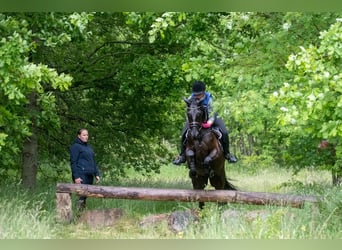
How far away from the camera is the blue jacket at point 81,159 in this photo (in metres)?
9.52

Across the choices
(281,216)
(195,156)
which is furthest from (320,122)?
(195,156)

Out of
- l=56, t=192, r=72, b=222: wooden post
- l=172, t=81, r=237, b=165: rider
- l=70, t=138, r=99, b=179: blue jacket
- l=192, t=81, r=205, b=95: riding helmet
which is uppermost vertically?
l=192, t=81, r=205, b=95: riding helmet

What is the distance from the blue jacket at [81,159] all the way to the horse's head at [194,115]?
223cm

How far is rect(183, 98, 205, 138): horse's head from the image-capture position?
26.7ft

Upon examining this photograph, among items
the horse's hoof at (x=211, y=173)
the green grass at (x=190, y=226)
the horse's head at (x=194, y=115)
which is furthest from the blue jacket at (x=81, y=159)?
the horse's head at (x=194, y=115)

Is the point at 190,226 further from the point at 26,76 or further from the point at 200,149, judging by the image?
the point at 26,76

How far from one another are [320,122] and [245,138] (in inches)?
815

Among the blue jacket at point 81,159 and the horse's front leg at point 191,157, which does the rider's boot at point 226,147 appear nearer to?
the horse's front leg at point 191,157

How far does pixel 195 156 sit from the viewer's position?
28.6 ft

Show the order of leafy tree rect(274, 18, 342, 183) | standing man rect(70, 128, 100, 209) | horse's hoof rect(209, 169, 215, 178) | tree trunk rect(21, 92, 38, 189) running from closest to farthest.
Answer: leafy tree rect(274, 18, 342, 183), horse's hoof rect(209, 169, 215, 178), standing man rect(70, 128, 100, 209), tree trunk rect(21, 92, 38, 189)

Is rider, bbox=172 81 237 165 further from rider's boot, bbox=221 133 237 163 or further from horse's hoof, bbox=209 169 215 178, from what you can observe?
horse's hoof, bbox=209 169 215 178

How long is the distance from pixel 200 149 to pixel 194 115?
0.74 meters

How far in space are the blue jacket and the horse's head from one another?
2227 millimetres

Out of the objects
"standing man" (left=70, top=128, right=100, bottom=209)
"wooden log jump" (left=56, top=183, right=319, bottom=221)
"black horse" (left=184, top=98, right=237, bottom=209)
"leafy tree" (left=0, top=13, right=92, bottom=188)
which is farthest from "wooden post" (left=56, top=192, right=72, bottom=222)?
"black horse" (left=184, top=98, right=237, bottom=209)
